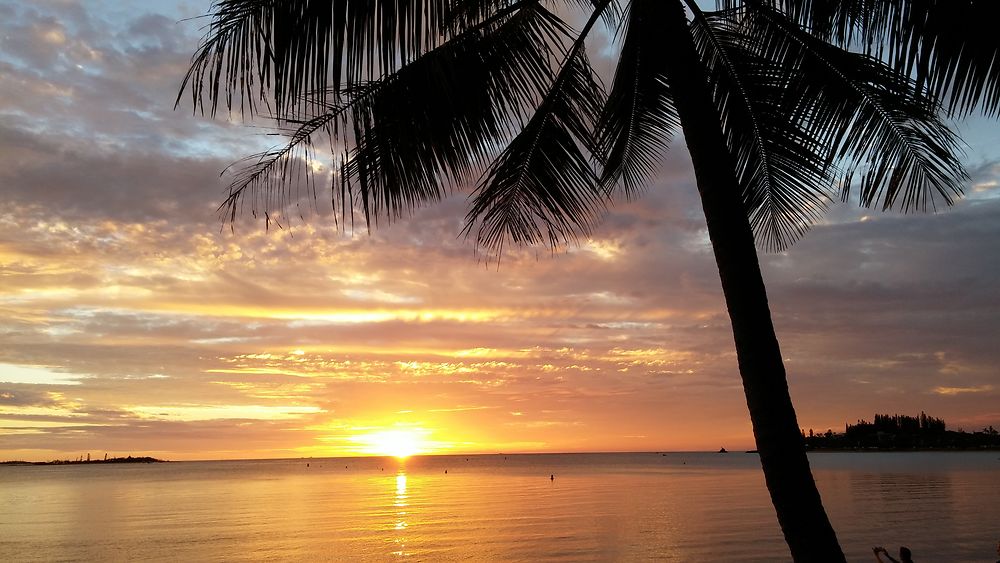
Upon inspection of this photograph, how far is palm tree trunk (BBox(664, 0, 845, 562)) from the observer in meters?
3.58

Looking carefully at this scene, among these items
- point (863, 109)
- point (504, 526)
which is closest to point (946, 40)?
point (863, 109)

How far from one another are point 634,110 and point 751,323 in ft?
10.4

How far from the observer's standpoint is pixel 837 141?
5348 mm

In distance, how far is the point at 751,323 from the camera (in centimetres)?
378

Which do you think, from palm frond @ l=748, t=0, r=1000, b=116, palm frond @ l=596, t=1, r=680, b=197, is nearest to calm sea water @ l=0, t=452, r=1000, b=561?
palm frond @ l=596, t=1, r=680, b=197

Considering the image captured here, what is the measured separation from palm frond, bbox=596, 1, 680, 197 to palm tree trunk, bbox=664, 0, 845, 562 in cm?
72

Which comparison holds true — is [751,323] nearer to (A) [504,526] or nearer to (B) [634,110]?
(B) [634,110]

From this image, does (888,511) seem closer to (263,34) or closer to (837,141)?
(837,141)

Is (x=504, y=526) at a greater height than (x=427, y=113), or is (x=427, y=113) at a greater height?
(x=427, y=113)

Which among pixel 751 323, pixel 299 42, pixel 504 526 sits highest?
pixel 299 42

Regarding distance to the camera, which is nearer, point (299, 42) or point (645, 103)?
point (299, 42)

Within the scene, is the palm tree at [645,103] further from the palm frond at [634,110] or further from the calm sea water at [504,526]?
the calm sea water at [504,526]

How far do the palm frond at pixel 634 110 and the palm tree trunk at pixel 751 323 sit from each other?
722 mm

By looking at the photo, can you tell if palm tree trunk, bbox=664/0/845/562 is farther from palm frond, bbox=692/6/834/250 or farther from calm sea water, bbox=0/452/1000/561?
calm sea water, bbox=0/452/1000/561
